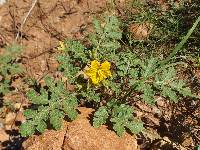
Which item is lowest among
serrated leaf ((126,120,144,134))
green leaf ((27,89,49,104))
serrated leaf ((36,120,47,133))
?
serrated leaf ((36,120,47,133))

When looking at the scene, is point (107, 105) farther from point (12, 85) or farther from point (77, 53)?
point (12, 85)

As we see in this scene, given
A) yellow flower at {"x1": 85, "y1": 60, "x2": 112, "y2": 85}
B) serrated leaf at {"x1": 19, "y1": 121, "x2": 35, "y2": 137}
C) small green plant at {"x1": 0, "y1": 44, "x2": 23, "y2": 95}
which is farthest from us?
small green plant at {"x1": 0, "y1": 44, "x2": 23, "y2": 95}

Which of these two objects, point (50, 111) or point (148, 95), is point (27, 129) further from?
point (148, 95)

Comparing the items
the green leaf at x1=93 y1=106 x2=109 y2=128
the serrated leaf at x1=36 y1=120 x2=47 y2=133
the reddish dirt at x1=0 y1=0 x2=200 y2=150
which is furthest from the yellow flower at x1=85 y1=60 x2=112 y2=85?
the reddish dirt at x1=0 y1=0 x2=200 y2=150

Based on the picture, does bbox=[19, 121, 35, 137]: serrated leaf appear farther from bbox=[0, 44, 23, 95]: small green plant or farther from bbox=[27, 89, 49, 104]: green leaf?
bbox=[0, 44, 23, 95]: small green plant

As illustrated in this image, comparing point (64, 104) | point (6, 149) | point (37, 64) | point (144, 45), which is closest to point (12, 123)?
point (6, 149)

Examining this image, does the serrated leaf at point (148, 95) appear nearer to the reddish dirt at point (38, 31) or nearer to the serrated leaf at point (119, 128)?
the serrated leaf at point (119, 128)

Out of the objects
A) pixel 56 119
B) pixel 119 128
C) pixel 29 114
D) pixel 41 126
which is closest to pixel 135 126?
pixel 119 128
